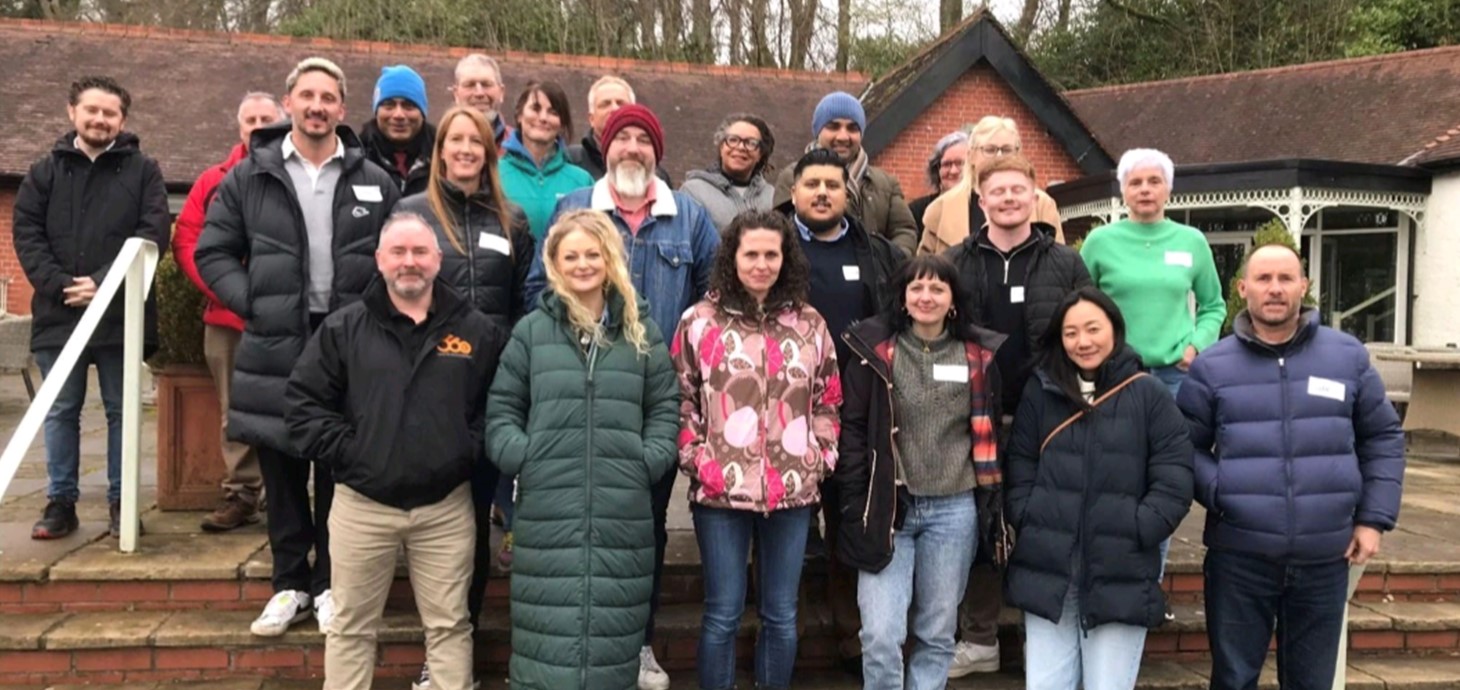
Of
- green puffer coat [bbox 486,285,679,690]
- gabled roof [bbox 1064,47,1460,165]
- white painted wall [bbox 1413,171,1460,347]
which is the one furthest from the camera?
gabled roof [bbox 1064,47,1460,165]

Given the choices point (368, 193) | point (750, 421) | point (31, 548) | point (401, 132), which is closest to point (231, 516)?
point (31, 548)

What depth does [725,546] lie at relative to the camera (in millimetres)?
3271

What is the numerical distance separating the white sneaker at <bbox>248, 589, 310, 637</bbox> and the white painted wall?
14924mm

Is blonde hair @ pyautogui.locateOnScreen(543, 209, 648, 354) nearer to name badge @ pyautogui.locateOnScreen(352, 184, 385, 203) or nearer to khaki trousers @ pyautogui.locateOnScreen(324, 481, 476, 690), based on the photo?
khaki trousers @ pyautogui.locateOnScreen(324, 481, 476, 690)

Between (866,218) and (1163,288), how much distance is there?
1.16 m

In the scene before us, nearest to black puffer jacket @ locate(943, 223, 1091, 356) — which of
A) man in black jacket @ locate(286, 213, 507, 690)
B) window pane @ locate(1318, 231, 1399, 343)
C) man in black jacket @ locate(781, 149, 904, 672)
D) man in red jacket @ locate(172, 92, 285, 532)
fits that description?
man in black jacket @ locate(781, 149, 904, 672)

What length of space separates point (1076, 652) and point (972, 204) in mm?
1748

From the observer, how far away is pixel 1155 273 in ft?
12.4

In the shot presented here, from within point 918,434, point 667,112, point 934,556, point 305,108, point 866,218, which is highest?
point 667,112

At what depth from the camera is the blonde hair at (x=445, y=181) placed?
352 centimetres

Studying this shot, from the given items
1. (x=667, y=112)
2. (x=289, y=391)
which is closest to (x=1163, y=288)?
(x=289, y=391)

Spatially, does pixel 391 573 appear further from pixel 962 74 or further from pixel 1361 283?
pixel 1361 283

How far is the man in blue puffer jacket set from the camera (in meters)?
3.18

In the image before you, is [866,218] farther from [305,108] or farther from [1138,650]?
[305,108]
